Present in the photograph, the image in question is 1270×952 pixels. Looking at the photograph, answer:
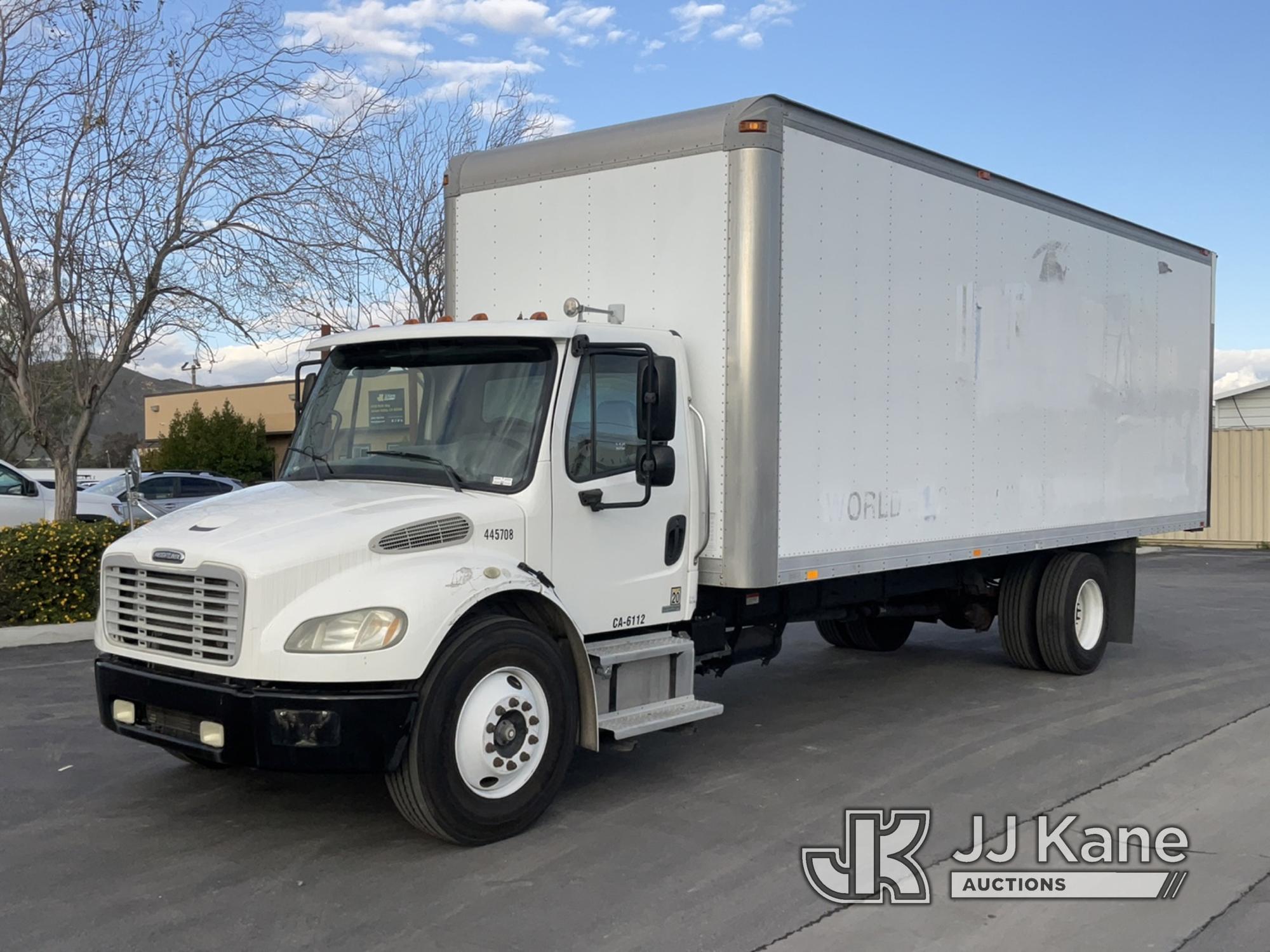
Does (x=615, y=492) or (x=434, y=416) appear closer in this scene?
(x=434, y=416)

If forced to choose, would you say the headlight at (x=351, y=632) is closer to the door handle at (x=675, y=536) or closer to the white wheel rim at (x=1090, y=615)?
the door handle at (x=675, y=536)

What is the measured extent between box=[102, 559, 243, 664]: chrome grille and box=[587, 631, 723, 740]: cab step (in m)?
1.87

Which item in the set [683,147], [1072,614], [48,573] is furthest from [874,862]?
[48,573]

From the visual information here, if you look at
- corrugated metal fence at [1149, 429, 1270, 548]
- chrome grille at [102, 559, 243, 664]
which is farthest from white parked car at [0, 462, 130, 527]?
corrugated metal fence at [1149, 429, 1270, 548]

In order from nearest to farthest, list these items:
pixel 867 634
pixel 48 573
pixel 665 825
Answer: pixel 665 825, pixel 867 634, pixel 48 573

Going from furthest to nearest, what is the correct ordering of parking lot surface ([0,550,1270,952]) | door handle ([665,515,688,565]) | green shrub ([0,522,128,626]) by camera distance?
green shrub ([0,522,128,626]) < door handle ([665,515,688,565]) < parking lot surface ([0,550,1270,952])

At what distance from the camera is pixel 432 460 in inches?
Result: 247

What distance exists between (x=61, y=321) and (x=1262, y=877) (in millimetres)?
12749

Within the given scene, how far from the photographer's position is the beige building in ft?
133

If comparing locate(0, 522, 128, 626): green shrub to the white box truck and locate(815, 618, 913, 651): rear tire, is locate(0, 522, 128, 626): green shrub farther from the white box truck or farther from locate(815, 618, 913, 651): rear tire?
locate(815, 618, 913, 651): rear tire

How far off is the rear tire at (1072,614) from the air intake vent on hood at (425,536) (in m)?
6.18

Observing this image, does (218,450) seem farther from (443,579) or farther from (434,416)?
(443,579)

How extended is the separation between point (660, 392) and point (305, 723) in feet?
7.93

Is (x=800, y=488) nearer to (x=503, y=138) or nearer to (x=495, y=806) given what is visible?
(x=495, y=806)
